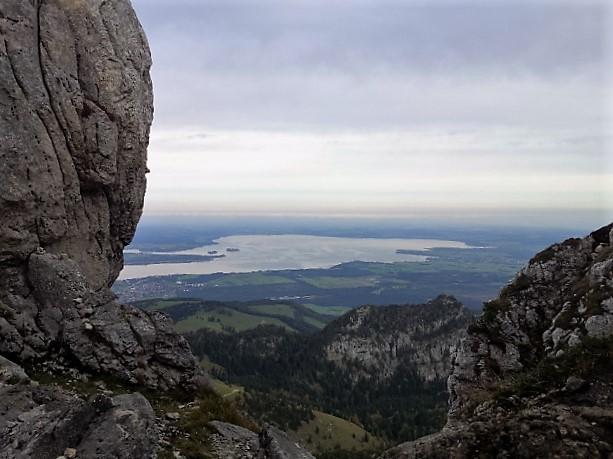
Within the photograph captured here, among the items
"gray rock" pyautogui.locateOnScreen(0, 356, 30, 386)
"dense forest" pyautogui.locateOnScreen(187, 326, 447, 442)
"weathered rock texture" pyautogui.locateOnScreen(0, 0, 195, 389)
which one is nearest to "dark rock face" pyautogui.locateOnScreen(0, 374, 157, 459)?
"gray rock" pyautogui.locateOnScreen(0, 356, 30, 386)

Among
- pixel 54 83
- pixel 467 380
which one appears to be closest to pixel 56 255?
pixel 54 83

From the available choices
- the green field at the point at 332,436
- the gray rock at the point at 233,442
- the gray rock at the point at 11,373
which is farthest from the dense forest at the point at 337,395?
the gray rock at the point at 11,373

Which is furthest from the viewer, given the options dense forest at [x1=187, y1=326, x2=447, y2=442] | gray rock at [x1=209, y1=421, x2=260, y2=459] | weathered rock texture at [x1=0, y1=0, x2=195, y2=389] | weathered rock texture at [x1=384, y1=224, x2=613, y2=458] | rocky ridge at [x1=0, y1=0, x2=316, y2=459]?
dense forest at [x1=187, y1=326, x2=447, y2=442]

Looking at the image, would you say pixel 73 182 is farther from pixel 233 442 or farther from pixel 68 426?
pixel 233 442

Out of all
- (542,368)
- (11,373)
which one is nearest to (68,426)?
(11,373)

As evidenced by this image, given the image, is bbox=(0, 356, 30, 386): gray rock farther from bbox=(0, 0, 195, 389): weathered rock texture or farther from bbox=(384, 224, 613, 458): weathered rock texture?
bbox=(384, 224, 613, 458): weathered rock texture

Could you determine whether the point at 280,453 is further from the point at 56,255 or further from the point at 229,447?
the point at 56,255

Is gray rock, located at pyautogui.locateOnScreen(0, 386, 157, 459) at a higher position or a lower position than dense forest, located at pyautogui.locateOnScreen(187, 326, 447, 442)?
higher
